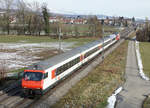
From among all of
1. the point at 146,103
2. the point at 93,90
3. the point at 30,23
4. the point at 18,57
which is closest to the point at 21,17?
the point at 30,23

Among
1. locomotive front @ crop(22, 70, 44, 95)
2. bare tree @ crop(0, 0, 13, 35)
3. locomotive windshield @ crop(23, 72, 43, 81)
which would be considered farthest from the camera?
bare tree @ crop(0, 0, 13, 35)

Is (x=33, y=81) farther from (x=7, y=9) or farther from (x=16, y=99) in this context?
(x=7, y=9)

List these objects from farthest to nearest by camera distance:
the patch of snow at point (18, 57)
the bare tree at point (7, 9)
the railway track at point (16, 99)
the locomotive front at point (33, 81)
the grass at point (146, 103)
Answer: the bare tree at point (7, 9) < the patch of snow at point (18, 57) < the grass at point (146, 103) < the locomotive front at point (33, 81) < the railway track at point (16, 99)

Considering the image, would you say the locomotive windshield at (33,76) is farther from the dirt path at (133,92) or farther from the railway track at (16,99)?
the dirt path at (133,92)

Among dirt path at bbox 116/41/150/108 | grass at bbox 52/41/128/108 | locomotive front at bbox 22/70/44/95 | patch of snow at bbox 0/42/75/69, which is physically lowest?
dirt path at bbox 116/41/150/108

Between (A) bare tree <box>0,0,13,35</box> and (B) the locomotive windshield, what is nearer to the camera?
(B) the locomotive windshield

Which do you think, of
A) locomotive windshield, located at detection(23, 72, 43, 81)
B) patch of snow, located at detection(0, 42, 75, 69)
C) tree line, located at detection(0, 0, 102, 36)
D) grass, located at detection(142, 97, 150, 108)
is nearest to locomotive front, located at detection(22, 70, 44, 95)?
locomotive windshield, located at detection(23, 72, 43, 81)

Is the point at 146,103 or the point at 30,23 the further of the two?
the point at 30,23

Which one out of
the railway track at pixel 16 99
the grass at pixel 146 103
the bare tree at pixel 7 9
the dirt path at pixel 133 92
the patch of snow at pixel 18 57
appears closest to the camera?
the railway track at pixel 16 99

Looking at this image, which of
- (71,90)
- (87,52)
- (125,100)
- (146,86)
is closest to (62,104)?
(71,90)

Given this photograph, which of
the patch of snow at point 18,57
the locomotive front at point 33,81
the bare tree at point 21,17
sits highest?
the bare tree at point 21,17

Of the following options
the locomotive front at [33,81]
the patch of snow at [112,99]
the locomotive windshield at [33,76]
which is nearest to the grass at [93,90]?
the patch of snow at [112,99]

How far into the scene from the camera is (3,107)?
14.2 m

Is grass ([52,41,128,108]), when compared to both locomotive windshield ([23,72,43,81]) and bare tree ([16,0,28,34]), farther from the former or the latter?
bare tree ([16,0,28,34])
